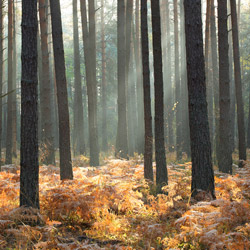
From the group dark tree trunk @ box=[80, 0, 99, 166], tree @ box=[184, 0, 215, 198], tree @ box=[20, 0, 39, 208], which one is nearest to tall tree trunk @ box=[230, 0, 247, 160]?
dark tree trunk @ box=[80, 0, 99, 166]

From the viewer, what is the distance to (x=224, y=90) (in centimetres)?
1095

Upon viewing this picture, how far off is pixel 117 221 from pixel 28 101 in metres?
2.57

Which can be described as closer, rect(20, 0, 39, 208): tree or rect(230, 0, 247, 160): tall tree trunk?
rect(20, 0, 39, 208): tree

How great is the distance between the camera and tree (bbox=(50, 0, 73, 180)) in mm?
8758

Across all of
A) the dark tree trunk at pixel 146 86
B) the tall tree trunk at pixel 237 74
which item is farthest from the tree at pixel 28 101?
the tall tree trunk at pixel 237 74

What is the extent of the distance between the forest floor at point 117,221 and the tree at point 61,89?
3.15 feet

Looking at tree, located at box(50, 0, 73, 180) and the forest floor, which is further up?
tree, located at box(50, 0, 73, 180)

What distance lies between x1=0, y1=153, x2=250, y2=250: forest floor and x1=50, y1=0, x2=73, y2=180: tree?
0.96m

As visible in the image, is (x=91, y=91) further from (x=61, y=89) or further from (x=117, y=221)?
(x=117, y=221)

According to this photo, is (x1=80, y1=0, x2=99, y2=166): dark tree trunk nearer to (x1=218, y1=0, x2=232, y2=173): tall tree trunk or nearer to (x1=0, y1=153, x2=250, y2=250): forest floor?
(x1=218, y1=0, x2=232, y2=173): tall tree trunk

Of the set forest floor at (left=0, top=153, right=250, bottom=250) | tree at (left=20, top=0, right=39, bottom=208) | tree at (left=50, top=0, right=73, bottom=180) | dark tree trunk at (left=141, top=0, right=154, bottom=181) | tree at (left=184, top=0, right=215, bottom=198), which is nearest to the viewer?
forest floor at (left=0, top=153, right=250, bottom=250)

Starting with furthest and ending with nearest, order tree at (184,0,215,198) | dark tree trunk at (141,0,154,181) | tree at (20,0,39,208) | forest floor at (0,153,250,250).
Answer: dark tree trunk at (141,0,154,181) < tree at (184,0,215,198) < tree at (20,0,39,208) < forest floor at (0,153,250,250)

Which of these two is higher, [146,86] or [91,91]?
[91,91]

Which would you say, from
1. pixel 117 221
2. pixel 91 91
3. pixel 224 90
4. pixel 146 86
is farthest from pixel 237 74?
pixel 117 221
